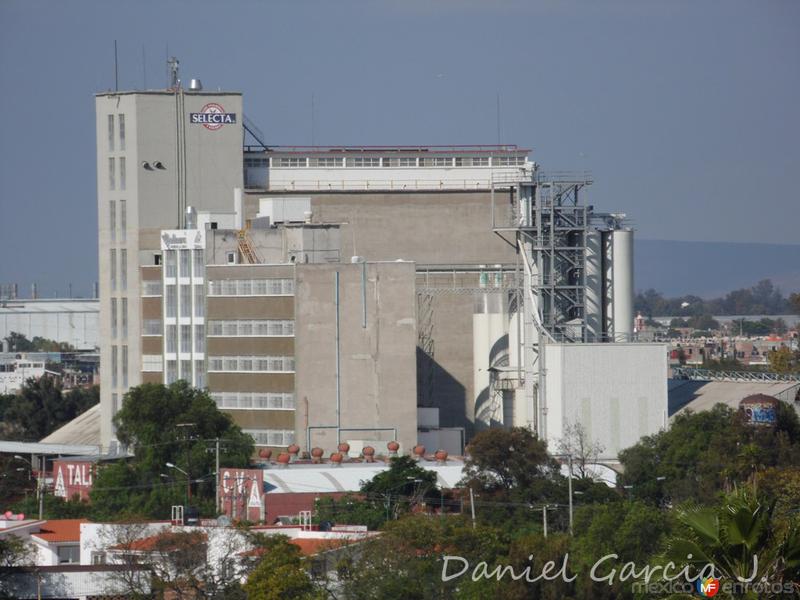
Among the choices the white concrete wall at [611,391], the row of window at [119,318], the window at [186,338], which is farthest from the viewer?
the row of window at [119,318]

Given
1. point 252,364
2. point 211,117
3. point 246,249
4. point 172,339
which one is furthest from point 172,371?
point 211,117

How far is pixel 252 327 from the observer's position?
367ft

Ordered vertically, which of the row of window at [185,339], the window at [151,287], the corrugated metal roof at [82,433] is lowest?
the corrugated metal roof at [82,433]

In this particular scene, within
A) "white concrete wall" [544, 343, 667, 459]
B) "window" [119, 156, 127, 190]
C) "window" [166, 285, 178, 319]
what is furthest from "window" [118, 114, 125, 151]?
"white concrete wall" [544, 343, 667, 459]

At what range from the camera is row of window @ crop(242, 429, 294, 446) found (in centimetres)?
11012

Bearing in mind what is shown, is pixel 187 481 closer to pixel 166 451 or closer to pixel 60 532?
pixel 166 451

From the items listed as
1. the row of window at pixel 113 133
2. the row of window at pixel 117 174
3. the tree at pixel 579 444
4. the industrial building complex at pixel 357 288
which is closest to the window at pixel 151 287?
the industrial building complex at pixel 357 288

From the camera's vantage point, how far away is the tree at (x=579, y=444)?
99.6 m

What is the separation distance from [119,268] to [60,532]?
54.4 m

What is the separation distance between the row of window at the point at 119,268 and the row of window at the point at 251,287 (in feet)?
46.8

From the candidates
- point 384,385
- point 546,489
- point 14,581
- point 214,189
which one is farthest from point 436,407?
point 14,581

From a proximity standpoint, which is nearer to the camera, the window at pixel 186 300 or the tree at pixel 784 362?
the window at pixel 186 300

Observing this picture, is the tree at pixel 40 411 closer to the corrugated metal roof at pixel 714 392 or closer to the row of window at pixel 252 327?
the row of window at pixel 252 327

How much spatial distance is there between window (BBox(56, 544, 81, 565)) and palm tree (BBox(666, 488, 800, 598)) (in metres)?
40.9
